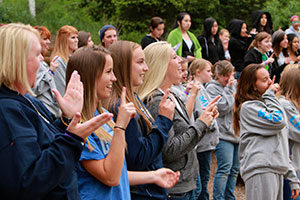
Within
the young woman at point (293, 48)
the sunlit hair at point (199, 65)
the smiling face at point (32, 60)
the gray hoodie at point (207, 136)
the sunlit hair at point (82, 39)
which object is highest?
the smiling face at point (32, 60)

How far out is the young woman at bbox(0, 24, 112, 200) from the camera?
5.63 feet

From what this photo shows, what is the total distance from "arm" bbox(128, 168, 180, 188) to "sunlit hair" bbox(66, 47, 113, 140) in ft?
1.33

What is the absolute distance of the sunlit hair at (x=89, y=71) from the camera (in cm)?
254

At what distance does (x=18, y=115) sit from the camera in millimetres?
1784

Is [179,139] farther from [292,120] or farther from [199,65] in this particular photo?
[199,65]

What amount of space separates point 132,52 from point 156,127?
655mm

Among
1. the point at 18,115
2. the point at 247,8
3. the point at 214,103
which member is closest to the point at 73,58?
the point at 18,115

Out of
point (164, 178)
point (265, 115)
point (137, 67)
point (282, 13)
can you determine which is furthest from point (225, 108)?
point (282, 13)

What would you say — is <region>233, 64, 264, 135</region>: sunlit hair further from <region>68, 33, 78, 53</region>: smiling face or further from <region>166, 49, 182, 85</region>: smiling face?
<region>68, 33, 78, 53</region>: smiling face

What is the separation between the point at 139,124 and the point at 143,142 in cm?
24

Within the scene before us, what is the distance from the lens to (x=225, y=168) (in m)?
5.69

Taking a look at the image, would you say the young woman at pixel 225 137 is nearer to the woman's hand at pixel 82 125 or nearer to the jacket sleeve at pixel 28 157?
the woman's hand at pixel 82 125

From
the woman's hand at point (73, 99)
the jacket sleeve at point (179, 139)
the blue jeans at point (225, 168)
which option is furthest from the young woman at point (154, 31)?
the woman's hand at point (73, 99)

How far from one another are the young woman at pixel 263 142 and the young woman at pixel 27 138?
107 inches
